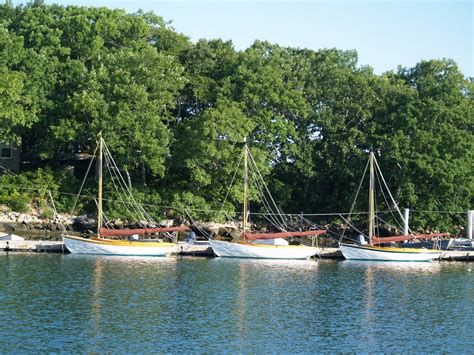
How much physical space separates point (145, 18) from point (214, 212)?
87.6ft

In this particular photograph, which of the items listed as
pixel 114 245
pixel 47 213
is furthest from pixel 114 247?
pixel 47 213

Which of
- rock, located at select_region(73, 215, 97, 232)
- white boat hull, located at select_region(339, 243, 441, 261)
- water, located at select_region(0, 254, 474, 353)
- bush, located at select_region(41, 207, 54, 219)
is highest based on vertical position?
bush, located at select_region(41, 207, 54, 219)

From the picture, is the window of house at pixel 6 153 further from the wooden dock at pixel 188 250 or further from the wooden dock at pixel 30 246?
the wooden dock at pixel 30 246

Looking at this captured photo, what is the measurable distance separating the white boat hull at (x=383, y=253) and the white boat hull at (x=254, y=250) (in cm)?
328

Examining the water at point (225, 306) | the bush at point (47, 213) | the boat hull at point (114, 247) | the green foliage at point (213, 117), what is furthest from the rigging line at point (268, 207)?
the water at point (225, 306)

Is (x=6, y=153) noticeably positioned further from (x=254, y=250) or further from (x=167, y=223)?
(x=254, y=250)

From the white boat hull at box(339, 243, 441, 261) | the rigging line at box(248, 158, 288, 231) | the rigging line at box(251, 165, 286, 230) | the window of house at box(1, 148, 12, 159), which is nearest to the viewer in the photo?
the white boat hull at box(339, 243, 441, 261)

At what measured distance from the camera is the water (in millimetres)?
37125

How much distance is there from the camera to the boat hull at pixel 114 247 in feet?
216

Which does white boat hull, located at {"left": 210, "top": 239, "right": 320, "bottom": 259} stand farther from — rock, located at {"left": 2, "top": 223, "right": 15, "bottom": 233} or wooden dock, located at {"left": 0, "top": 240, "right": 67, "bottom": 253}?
rock, located at {"left": 2, "top": 223, "right": 15, "bottom": 233}

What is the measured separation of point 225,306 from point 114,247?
2269 centimetres

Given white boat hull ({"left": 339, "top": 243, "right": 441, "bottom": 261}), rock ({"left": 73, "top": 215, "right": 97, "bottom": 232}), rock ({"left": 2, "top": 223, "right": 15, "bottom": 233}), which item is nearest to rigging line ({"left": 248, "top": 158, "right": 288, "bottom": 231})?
white boat hull ({"left": 339, "top": 243, "right": 441, "bottom": 261})

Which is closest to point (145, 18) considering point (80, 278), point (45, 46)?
point (45, 46)

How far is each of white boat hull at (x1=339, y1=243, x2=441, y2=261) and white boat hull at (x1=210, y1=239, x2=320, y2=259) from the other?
10.7 ft
